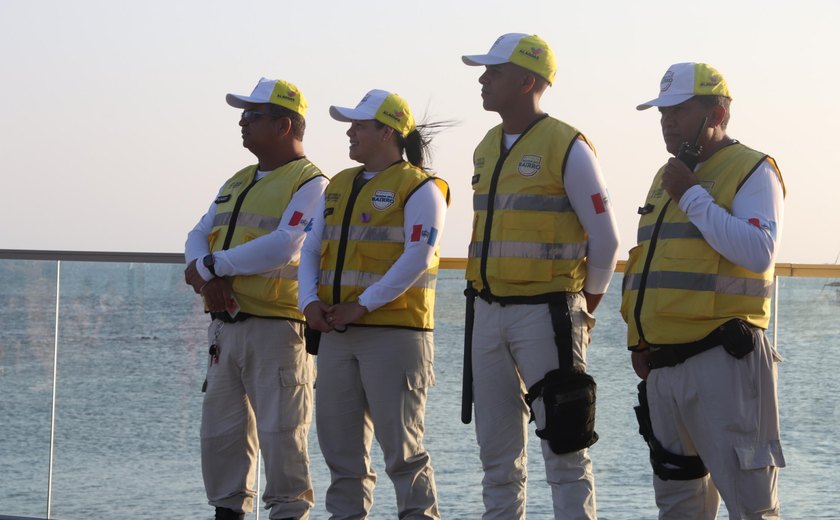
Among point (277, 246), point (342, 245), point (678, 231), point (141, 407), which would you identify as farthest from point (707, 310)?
point (141, 407)

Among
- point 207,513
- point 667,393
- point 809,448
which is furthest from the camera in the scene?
point 207,513

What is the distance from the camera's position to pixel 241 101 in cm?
512

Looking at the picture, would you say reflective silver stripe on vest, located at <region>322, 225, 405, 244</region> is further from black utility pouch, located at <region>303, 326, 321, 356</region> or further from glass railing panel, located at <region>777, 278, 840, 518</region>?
glass railing panel, located at <region>777, 278, 840, 518</region>

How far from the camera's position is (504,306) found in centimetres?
426

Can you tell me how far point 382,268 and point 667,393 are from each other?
114 cm

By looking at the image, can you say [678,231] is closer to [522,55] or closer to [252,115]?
[522,55]

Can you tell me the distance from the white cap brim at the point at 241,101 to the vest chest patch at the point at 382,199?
2.25 feet

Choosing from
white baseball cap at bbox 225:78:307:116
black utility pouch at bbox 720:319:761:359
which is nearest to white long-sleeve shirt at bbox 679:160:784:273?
black utility pouch at bbox 720:319:761:359

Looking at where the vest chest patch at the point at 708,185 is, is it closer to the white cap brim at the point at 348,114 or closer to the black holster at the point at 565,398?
the black holster at the point at 565,398

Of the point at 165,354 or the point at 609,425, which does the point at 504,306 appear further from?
the point at 165,354

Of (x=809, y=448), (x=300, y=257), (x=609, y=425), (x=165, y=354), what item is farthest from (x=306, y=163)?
(x=809, y=448)

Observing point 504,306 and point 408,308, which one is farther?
point 408,308

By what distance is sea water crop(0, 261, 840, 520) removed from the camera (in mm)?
5145

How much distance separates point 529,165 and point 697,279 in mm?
661
